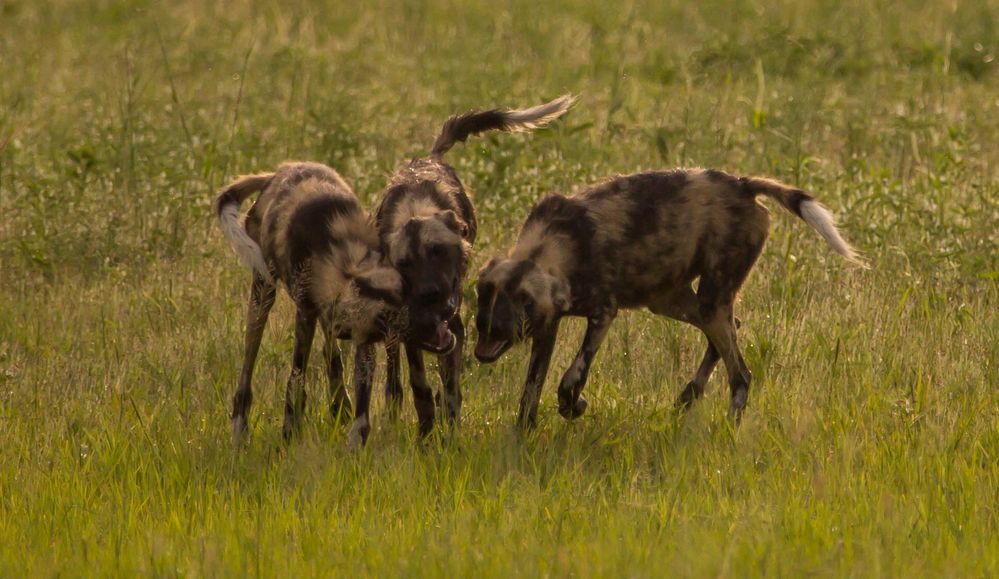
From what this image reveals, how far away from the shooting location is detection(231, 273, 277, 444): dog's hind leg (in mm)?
6762

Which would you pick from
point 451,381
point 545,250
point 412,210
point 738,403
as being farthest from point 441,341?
point 738,403

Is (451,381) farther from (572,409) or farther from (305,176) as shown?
(305,176)

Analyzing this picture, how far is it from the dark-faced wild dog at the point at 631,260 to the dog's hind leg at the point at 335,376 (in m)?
0.60

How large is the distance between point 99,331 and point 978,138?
6.29 meters

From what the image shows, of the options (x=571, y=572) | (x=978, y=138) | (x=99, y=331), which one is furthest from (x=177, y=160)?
(x=571, y=572)

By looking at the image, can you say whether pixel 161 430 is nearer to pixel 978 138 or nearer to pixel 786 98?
pixel 786 98

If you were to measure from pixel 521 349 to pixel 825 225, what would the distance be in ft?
5.27

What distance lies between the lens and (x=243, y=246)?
6.39 metres

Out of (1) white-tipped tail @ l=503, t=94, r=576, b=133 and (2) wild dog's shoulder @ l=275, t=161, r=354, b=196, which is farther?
(1) white-tipped tail @ l=503, t=94, r=576, b=133

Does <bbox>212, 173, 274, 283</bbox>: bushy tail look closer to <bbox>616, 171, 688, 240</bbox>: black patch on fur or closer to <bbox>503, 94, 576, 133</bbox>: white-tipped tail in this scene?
<bbox>503, 94, 576, 133</bbox>: white-tipped tail

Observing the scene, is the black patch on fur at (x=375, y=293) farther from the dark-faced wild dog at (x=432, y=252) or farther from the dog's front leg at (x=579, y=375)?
the dog's front leg at (x=579, y=375)

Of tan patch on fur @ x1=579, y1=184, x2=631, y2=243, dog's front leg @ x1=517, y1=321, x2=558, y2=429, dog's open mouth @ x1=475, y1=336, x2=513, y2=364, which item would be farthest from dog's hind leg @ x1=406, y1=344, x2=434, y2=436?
tan patch on fur @ x1=579, y1=184, x2=631, y2=243

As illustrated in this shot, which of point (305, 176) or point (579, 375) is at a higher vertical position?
point (305, 176)

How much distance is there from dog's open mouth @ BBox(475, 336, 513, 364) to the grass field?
28 centimetres
